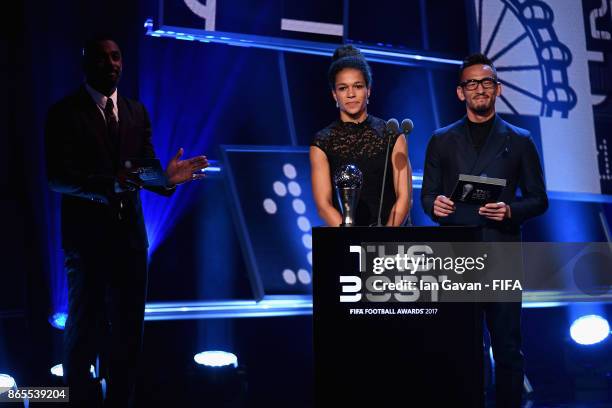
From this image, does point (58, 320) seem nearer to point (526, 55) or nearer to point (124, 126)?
point (124, 126)

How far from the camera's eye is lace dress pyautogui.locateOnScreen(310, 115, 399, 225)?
327cm

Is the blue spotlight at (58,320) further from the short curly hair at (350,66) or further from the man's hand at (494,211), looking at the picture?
the man's hand at (494,211)

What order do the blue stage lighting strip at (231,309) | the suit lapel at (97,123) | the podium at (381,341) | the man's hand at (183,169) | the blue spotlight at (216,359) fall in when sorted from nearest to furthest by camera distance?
the podium at (381,341), the suit lapel at (97,123), the man's hand at (183,169), the blue spotlight at (216,359), the blue stage lighting strip at (231,309)

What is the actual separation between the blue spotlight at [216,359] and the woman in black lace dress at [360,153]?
1127mm

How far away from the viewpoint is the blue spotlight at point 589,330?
4.66 metres

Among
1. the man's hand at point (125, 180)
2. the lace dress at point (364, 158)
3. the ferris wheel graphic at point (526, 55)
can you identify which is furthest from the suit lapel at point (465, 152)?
the ferris wheel graphic at point (526, 55)

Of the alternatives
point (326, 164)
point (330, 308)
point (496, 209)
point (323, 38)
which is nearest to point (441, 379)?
point (330, 308)

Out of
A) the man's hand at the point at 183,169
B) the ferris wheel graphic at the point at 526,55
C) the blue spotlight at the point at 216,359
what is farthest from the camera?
the ferris wheel graphic at the point at 526,55

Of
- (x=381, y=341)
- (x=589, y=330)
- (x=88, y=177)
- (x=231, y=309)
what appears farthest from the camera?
(x=589, y=330)

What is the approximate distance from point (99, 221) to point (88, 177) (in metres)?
0.19

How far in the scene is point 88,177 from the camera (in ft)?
9.80

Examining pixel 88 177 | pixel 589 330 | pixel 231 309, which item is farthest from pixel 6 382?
pixel 589 330

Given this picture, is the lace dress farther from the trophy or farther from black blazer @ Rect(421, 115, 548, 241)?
the trophy

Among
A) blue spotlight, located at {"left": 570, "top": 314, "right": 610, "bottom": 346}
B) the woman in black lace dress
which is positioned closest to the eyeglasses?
A: the woman in black lace dress
